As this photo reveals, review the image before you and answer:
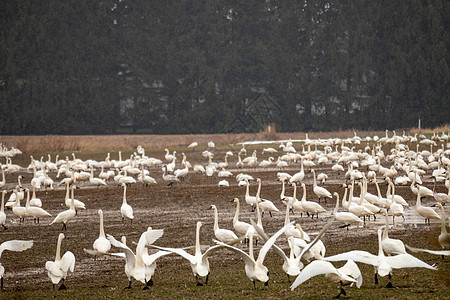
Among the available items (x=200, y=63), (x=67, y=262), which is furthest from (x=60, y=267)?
(x=200, y=63)

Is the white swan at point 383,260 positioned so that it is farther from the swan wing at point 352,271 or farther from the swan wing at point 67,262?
the swan wing at point 67,262

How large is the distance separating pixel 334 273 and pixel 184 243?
592cm

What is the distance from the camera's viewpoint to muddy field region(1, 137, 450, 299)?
968cm

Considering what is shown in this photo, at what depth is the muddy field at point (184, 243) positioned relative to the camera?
9.68m

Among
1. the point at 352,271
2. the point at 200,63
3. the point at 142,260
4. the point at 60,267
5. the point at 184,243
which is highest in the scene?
the point at 200,63

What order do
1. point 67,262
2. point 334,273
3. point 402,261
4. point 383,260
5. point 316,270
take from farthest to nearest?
point 67,262
point 383,260
point 402,261
point 334,273
point 316,270

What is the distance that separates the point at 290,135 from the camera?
172 ft

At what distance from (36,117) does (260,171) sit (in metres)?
39.4

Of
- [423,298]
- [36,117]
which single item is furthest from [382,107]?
[423,298]

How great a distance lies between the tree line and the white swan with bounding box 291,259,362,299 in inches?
2157

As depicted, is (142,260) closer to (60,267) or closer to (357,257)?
(60,267)

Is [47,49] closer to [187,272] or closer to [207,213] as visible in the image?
[207,213]

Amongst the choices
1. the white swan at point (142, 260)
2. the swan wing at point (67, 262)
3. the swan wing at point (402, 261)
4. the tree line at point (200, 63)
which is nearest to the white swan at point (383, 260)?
the swan wing at point (402, 261)

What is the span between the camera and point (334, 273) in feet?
27.4
